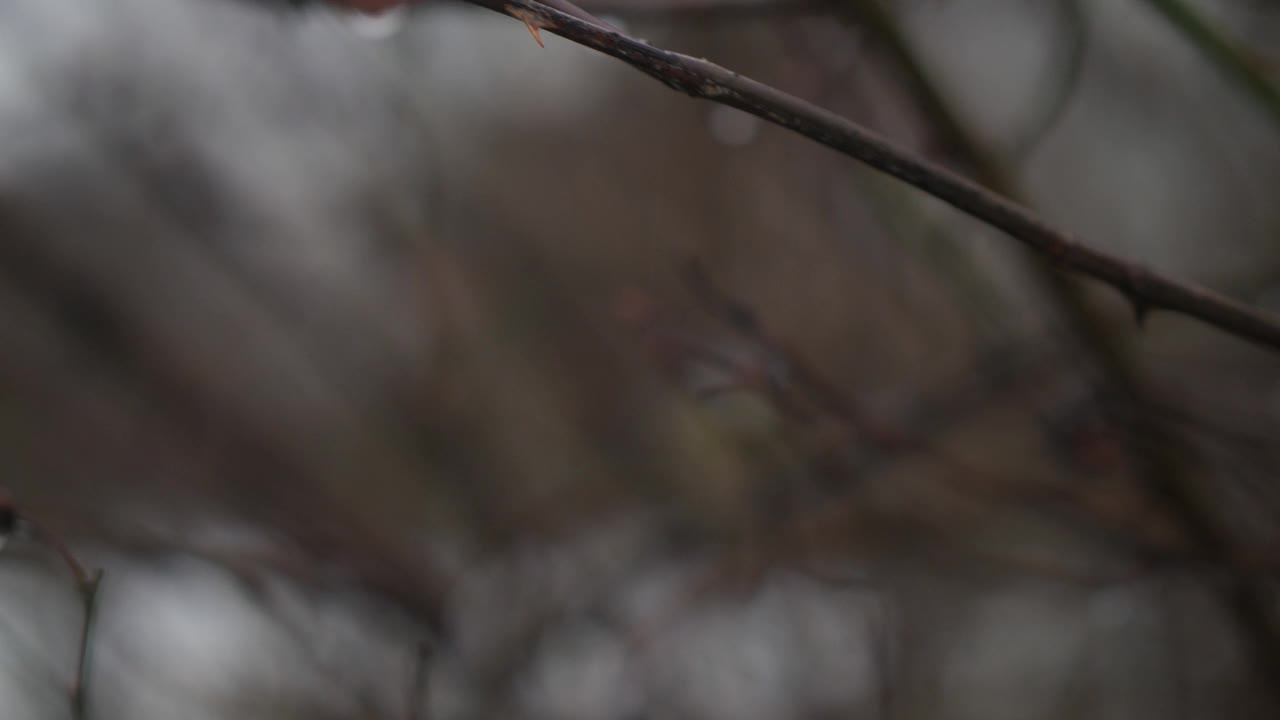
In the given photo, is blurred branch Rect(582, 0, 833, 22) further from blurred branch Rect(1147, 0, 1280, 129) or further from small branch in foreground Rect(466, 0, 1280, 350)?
small branch in foreground Rect(466, 0, 1280, 350)

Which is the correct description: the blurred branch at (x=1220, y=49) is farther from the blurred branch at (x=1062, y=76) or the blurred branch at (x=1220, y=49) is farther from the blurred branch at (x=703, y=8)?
the blurred branch at (x=703, y=8)

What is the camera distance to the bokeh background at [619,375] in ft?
2.72

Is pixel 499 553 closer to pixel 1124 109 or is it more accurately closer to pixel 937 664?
pixel 937 664

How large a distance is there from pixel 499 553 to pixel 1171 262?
864 mm

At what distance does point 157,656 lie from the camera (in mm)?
835

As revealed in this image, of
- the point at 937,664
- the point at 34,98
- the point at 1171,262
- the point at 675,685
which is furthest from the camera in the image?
the point at 1171,262

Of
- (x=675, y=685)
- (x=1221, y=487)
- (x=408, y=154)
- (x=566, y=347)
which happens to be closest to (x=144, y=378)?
(x=408, y=154)

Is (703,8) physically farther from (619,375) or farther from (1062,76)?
(619,375)

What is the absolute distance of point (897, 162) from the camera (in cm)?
30

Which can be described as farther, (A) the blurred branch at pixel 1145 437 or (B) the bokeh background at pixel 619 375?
(B) the bokeh background at pixel 619 375

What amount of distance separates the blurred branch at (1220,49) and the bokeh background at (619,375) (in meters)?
0.12

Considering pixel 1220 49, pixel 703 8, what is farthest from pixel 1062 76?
pixel 703 8

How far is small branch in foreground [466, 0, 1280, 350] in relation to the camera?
285mm

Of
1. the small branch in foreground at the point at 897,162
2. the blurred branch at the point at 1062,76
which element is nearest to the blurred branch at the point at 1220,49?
the blurred branch at the point at 1062,76
